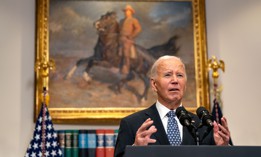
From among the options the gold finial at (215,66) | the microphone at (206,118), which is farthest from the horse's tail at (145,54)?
the microphone at (206,118)

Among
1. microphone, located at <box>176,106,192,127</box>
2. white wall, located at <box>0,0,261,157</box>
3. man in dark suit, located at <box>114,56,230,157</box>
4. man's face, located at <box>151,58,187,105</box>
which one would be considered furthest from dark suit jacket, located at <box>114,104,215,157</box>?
white wall, located at <box>0,0,261,157</box>

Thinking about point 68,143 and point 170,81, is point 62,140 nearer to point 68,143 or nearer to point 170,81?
point 68,143

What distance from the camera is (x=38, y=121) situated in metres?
6.46

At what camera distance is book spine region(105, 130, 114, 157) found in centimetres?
657

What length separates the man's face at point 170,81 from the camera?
390 cm

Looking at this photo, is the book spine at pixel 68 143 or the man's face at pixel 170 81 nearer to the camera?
the man's face at pixel 170 81

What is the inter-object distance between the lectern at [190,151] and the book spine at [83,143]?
3.90 m

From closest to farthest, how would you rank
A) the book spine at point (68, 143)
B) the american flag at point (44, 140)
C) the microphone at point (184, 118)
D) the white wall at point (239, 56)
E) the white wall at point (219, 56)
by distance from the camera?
the microphone at point (184, 118)
the american flag at point (44, 140)
the book spine at point (68, 143)
the white wall at point (219, 56)
the white wall at point (239, 56)

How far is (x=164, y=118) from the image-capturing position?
388 cm

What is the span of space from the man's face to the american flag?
106 inches

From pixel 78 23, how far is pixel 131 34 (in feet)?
2.46

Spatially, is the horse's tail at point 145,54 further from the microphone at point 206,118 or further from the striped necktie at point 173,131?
the microphone at point 206,118

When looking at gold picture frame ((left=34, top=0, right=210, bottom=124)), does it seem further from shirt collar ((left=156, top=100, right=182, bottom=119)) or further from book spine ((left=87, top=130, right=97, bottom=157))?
shirt collar ((left=156, top=100, right=182, bottom=119))

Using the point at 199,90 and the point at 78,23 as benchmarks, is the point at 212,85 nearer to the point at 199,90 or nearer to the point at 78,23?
the point at 199,90
